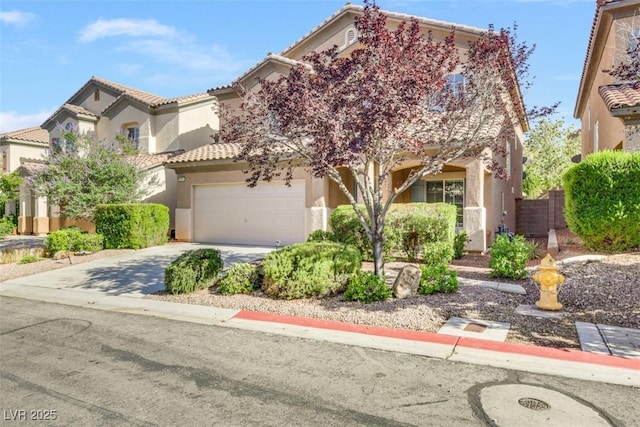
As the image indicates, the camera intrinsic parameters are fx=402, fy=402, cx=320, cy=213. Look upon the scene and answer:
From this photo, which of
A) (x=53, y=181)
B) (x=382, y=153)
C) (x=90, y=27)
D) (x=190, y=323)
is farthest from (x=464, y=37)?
(x=53, y=181)

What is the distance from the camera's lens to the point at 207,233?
17.8m

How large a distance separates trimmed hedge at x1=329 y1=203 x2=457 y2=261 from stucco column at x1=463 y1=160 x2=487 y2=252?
0.98 metres

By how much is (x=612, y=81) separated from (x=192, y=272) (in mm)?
15875

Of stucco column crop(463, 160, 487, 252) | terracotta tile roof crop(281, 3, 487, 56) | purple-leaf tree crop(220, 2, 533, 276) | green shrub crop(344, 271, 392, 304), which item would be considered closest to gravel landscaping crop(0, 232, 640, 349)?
green shrub crop(344, 271, 392, 304)

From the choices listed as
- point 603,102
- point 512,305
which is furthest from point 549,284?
point 603,102

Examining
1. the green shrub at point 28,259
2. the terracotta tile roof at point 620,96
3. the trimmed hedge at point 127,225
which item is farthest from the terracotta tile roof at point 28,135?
the terracotta tile roof at point 620,96

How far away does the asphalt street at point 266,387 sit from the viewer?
373 centimetres

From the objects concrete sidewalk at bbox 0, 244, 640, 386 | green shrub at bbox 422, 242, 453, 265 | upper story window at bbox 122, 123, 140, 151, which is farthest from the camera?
upper story window at bbox 122, 123, 140, 151

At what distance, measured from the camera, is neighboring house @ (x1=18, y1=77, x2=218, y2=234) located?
2114 centimetres

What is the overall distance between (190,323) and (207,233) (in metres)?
11.3

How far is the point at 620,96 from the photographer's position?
11094 millimetres

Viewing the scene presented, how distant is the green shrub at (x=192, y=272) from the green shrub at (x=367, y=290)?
331cm

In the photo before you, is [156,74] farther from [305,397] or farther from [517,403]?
[517,403]

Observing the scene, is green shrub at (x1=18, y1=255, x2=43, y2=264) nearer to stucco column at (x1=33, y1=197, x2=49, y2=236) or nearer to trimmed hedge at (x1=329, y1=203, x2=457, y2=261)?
trimmed hedge at (x1=329, y1=203, x2=457, y2=261)
